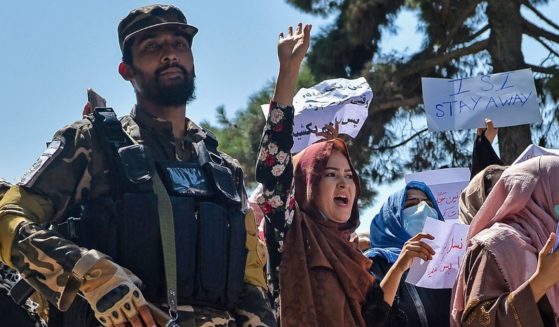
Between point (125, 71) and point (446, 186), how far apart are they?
10.6 feet

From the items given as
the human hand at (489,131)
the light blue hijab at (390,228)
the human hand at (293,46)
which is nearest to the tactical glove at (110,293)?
the human hand at (293,46)

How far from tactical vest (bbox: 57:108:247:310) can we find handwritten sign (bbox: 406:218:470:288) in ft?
5.38

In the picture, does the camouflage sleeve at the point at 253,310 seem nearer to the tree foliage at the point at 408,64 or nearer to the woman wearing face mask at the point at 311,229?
the woman wearing face mask at the point at 311,229

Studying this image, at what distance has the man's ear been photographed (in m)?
4.03

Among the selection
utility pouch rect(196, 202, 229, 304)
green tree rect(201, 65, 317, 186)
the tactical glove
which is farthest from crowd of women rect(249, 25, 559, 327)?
green tree rect(201, 65, 317, 186)

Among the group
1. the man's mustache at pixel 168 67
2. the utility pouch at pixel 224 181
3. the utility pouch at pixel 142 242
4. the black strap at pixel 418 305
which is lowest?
the black strap at pixel 418 305

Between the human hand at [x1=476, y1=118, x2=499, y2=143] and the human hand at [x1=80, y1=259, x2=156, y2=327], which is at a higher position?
the human hand at [x1=476, y1=118, x2=499, y2=143]

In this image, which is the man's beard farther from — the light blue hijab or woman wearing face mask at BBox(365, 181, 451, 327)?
the light blue hijab

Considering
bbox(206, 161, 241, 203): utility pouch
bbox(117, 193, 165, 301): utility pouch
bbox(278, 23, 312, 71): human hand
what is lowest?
bbox(117, 193, 165, 301): utility pouch

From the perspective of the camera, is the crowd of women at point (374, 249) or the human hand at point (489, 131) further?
the human hand at point (489, 131)

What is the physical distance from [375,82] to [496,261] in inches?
283

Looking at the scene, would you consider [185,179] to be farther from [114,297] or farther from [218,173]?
[114,297]

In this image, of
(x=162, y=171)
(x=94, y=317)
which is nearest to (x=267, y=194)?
(x=162, y=171)

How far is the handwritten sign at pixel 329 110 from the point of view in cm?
→ 579
